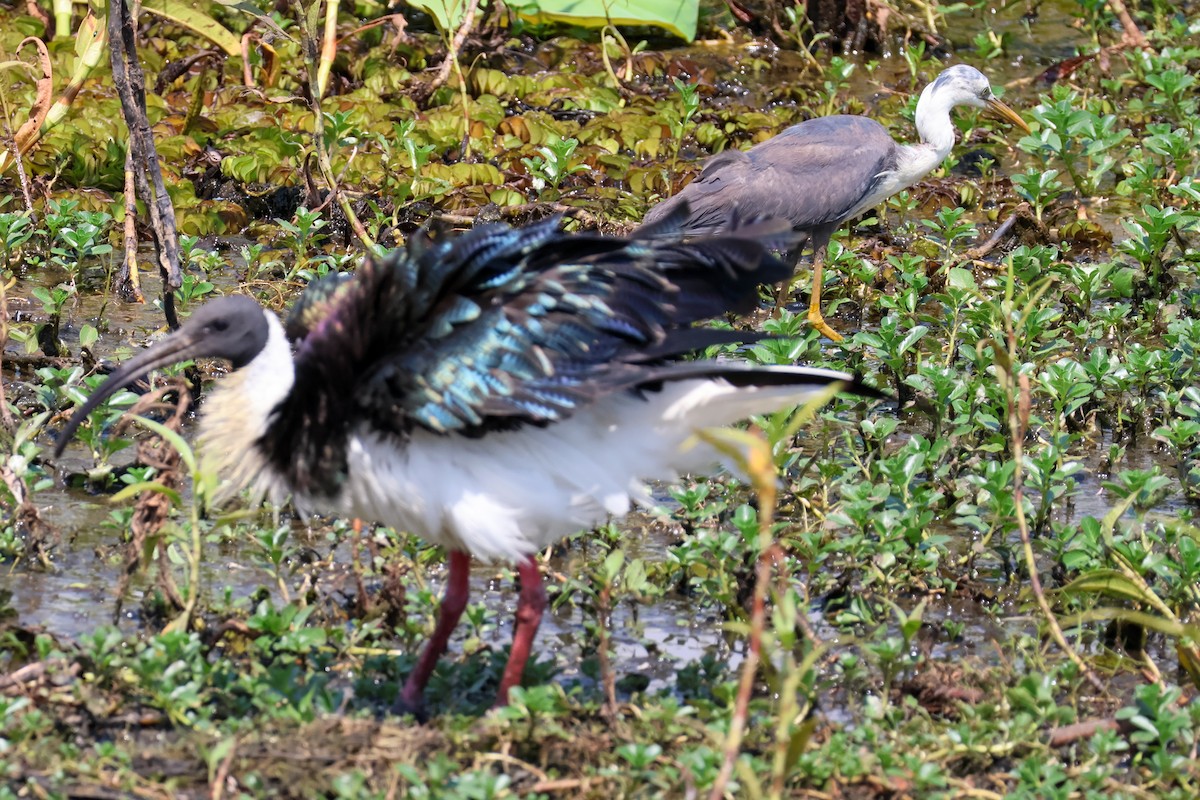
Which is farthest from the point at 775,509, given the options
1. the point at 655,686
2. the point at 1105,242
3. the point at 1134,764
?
the point at 1105,242

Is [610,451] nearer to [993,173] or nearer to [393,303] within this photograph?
[393,303]

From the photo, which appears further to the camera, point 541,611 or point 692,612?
point 692,612

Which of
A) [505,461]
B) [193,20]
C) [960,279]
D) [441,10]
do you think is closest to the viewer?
[505,461]

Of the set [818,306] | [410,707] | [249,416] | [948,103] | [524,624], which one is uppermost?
[249,416]

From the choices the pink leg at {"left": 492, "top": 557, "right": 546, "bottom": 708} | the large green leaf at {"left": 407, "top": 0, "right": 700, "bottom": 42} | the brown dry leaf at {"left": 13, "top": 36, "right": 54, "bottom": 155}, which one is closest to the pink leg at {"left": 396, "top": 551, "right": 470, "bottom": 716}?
the pink leg at {"left": 492, "top": 557, "right": 546, "bottom": 708}

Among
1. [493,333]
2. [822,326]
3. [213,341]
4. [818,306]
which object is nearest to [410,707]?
[493,333]

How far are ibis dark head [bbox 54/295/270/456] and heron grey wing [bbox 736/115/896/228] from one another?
303 cm

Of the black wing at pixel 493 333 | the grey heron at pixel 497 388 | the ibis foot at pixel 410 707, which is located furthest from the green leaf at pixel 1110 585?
the ibis foot at pixel 410 707

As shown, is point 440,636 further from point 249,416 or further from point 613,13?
point 613,13

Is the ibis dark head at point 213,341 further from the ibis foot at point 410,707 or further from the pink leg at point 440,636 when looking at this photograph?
the ibis foot at point 410,707

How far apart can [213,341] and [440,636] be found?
878 millimetres

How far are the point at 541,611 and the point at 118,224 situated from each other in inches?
138

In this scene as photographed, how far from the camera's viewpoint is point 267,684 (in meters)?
3.54

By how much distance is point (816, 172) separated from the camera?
260 inches
